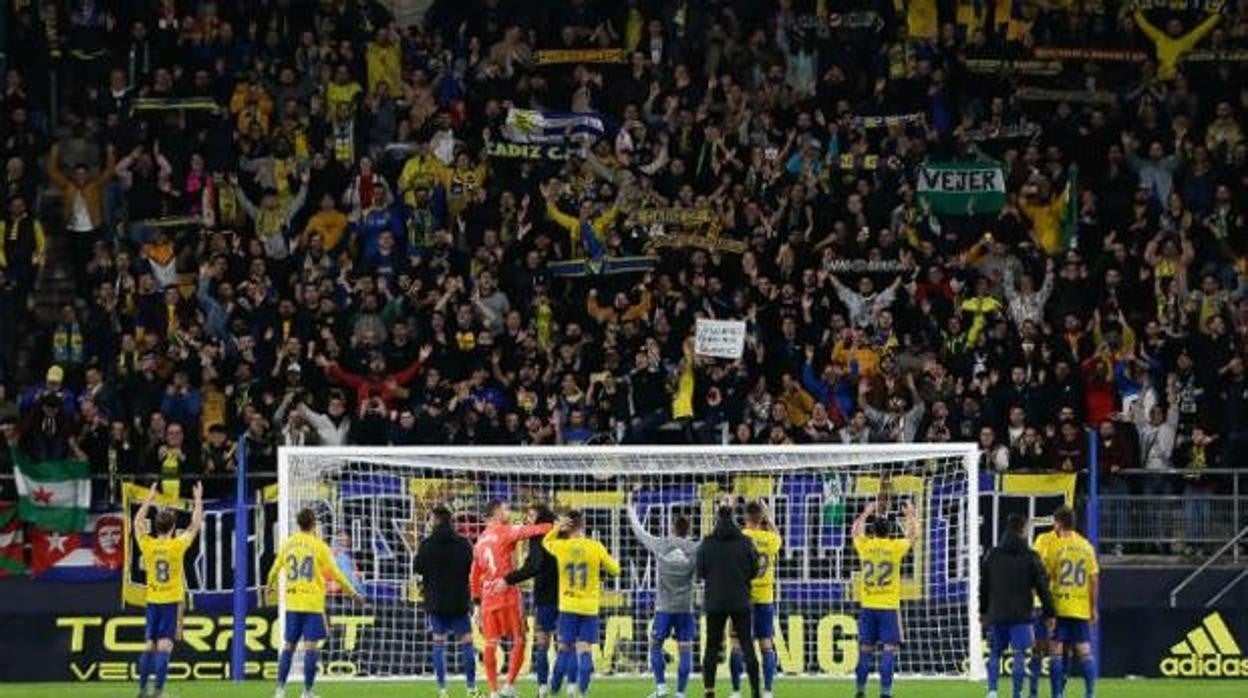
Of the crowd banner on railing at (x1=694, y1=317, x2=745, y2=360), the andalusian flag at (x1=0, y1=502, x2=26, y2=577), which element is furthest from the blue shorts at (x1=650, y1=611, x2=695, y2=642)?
the andalusian flag at (x1=0, y1=502, x2=26, y2=577)

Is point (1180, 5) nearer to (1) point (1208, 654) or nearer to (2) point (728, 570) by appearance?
(1) point (1208, 654)

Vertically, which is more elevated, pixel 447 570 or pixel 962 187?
pixel 962 187

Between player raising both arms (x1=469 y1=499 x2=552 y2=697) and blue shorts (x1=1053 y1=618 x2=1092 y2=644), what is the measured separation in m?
4.98

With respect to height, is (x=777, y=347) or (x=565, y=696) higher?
(x=777, y=347)

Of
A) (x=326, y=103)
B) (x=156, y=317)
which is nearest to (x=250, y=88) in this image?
(x=326, y=103)

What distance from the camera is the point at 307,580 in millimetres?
30500

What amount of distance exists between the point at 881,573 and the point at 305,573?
17.9 ft

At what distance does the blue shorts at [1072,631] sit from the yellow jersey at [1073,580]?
0.38ft

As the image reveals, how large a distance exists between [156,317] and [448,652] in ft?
19.1

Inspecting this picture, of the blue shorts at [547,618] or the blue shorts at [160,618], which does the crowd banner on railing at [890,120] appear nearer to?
the blue shorts at [547,618]

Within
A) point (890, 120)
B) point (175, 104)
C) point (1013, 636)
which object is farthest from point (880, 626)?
point (175, 104)

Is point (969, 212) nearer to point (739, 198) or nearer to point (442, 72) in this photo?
point (739, 198)

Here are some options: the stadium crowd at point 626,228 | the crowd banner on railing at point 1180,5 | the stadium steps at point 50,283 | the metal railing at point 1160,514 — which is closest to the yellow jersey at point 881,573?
the stadium crowd at point 626,228

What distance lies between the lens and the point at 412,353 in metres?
38.1
